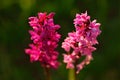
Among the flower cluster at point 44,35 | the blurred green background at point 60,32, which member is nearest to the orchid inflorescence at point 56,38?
the flower cluster at point 44,35

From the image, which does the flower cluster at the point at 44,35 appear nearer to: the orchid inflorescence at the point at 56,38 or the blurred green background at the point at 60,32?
the orchid inflorescence at the point at 56,38

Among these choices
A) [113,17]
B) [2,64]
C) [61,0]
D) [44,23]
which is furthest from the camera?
[113,17]

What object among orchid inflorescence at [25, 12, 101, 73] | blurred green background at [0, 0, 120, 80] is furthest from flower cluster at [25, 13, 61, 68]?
blurred green background at [0, 0, 120, 80]

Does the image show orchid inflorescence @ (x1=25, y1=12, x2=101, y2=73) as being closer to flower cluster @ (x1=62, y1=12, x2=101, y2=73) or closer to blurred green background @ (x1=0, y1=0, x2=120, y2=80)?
flower cluster @ (x1=62, y1=12, x2=101, y2=73)

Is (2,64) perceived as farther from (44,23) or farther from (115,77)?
(44,23)

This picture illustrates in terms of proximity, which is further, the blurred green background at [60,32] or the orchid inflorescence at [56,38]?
the blurred green background at [60,32]

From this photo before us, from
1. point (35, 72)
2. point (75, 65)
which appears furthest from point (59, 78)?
point (75, 65)

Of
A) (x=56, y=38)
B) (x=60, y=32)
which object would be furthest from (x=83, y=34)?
(x=60, y=32)

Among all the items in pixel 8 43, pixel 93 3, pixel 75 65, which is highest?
pixel 93 3
